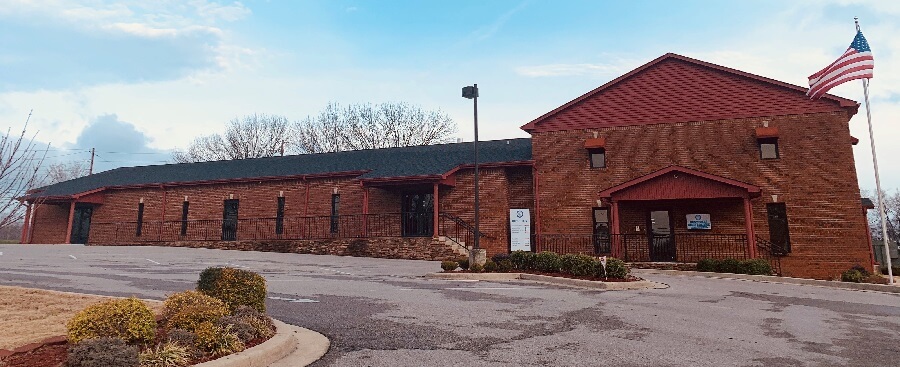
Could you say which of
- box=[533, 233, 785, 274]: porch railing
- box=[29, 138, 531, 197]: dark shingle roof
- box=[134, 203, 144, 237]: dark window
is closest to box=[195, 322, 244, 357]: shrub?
box=[533, 233, 785, 274]: porch railing

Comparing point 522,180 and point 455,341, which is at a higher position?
point 522,180

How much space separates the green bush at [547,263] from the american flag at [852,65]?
10.4 meters

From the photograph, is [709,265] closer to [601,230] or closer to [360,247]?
[601,230]

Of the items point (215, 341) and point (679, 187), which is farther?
point (679, 187)

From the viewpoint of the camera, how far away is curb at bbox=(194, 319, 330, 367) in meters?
4.76

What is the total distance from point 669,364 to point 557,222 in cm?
1789

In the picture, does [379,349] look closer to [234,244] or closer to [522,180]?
[522,180]

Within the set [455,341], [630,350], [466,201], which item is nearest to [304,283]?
[455,341]

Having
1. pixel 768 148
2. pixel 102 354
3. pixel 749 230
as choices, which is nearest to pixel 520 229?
pixel 749 230

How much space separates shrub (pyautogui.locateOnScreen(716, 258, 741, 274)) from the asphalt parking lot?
209cm

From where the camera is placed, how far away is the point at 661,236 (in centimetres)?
2097

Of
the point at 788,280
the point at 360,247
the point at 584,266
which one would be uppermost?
the point at 360,247

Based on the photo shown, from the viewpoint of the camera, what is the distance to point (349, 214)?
2642 centimetres

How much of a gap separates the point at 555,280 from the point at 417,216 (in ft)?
42.0
